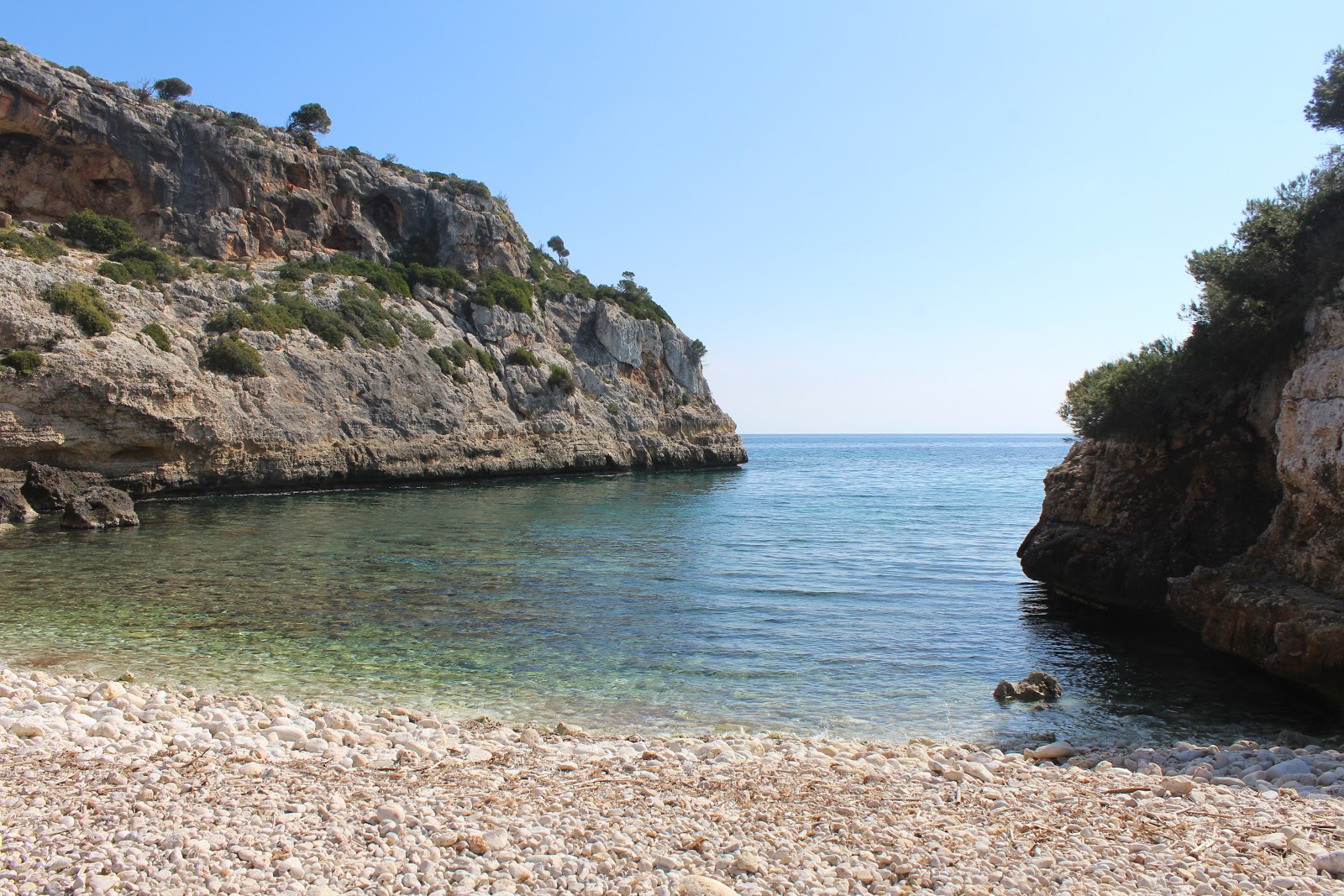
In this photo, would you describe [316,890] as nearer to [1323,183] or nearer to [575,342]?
[1323,183]

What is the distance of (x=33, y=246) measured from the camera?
3088 cm

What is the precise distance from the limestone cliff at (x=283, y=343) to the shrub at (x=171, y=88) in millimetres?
5239

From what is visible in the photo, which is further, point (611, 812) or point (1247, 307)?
point (1247, 307)

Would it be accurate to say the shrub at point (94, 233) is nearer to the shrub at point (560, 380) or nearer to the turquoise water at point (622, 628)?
the turquoise water at point (622, 628)

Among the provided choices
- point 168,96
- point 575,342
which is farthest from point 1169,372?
point 168,96

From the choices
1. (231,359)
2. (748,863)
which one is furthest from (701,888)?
(231,359)

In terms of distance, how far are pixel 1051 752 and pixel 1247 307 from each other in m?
9.41

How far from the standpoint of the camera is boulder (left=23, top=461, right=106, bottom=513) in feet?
80.7

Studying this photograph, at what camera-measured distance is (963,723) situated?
29.0ft

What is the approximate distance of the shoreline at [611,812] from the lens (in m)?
4.64

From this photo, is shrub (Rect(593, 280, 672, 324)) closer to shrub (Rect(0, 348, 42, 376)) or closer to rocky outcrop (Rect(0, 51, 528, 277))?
rocky outcrop (Rect(0, 51, 528, 277))

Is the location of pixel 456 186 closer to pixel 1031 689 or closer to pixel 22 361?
pixel 22 361

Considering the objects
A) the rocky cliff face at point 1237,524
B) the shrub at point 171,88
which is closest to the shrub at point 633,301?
the shrub at point 171,88

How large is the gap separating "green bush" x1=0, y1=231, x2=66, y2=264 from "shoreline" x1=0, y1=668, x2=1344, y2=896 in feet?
99.2
